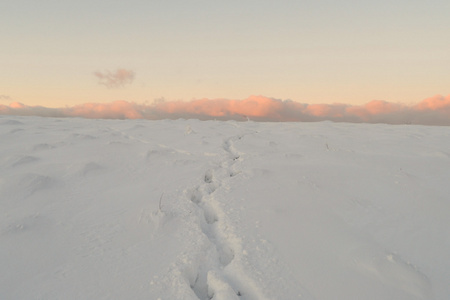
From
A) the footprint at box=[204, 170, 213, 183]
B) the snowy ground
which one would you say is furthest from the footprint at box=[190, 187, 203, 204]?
the footprint at box=[204, 170, 213, 183]

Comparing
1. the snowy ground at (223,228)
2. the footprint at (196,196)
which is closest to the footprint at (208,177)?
the snowy ground at (223,228)

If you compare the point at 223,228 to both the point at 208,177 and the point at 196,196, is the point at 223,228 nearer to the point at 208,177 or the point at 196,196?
the point at 196,196

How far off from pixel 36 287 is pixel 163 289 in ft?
2.73

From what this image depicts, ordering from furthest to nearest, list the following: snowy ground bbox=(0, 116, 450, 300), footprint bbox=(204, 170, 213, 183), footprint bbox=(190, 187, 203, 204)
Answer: footprint bbox=(204, 170, 213, 183)
footprint bbox=(190, 187, 203, 204)
snowy ground bbox=(0, 116, 450, 300)

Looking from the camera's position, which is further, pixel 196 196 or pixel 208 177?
pixel 208 177

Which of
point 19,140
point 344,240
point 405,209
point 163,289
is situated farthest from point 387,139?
point 19,140

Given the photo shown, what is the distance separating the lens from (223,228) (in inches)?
94.9

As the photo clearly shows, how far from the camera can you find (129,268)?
188cm

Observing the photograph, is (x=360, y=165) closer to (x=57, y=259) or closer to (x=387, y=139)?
(x=387, y=139)

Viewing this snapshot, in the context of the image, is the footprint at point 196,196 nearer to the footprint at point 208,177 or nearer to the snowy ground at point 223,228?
the snowy ground at point 223,228

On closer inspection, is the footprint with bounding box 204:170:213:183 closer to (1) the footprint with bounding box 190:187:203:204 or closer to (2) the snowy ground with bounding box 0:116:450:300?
(2) the snowy ground with bounding box 0:116:450:300

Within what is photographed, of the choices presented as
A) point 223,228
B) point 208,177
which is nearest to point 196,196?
point 208,177

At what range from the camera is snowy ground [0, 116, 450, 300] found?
69.4 inches

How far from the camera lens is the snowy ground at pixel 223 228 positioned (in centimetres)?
176
